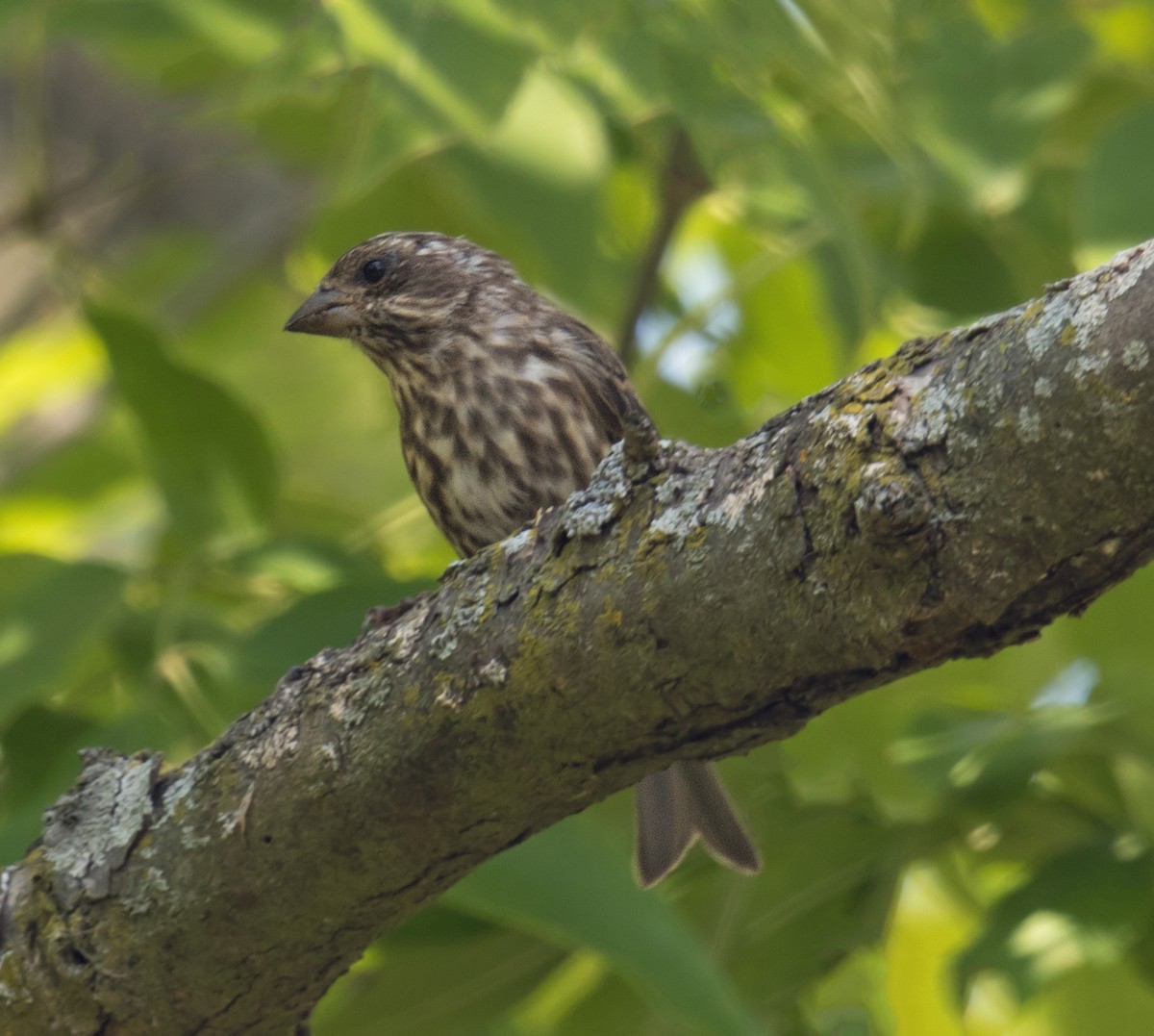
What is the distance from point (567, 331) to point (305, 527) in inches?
35.9

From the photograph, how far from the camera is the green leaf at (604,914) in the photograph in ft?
10.1

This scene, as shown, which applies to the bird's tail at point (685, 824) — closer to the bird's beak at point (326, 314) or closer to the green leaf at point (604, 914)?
the green leaf at point (604, 914)

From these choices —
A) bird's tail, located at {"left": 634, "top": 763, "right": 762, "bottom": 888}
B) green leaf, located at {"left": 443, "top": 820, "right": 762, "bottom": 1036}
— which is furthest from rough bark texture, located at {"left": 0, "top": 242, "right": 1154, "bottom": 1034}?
bird's tail, located at {"left": 634, "top": 763, "right": 762, "bottom": 888}

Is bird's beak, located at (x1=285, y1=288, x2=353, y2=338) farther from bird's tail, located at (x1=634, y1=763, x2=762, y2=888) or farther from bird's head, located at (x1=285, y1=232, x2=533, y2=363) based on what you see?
bird's tail, located at (x1=634, y1=763, x2=762, y2=888)

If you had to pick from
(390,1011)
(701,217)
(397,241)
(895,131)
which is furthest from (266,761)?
(701,217)

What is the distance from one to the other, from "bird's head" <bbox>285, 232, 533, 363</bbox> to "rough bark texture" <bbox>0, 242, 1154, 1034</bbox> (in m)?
1.80

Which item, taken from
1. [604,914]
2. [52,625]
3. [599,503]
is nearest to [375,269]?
[52,625]

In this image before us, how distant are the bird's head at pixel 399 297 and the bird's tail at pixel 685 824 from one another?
144 cm

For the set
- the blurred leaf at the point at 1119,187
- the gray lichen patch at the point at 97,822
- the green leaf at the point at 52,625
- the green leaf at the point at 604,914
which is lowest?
the green leaf at the point at 604,914

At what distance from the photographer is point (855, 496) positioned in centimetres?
213

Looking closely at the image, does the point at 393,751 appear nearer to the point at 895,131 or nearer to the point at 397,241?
the point at 895,131

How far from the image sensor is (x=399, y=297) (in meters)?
4.82

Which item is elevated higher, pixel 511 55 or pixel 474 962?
pixel 511 55

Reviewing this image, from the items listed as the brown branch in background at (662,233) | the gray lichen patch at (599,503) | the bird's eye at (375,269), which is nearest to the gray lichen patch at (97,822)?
the gray lichen patch at (599,503)
